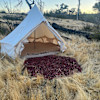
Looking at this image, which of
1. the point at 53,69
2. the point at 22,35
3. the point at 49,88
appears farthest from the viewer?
the point at 22,35

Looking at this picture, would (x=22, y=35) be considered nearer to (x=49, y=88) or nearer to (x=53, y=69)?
(x=53, y=69)

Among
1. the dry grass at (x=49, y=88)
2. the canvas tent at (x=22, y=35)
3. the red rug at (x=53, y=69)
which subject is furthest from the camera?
the canvas tent at (x=22, y=35)

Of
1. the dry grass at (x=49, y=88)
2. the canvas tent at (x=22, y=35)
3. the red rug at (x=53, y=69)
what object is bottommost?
the dry grass at (x=49, y=88)

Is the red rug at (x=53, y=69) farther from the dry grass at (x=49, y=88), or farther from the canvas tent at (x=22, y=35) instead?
the canvas tent at (x=22, y=35)

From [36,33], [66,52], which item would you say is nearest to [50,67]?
[66,52]

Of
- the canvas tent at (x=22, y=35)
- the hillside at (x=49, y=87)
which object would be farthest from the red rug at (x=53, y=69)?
the canvas tent at (x=22, y=35)

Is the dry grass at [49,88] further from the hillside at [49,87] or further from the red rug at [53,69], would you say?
the red rug at [53,69]

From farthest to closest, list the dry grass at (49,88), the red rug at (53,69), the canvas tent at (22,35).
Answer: the canvas tent at (22,35) → the red rug at (53,69) → the dry grass at (49,88)

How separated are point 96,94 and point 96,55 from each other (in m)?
2.73

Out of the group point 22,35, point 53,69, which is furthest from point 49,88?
point 22,35

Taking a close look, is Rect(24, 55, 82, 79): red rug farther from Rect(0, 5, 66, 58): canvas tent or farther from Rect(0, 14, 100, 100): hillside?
Rect(0, 5, 66, 58): canvas tent

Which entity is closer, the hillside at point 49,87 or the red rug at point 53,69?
the hillside at point 49,87

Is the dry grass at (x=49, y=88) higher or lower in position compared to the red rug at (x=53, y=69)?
lower

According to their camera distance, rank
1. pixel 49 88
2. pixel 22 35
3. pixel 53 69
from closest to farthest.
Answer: pixel 49 88, pixel 53 69, pixel 22 35
